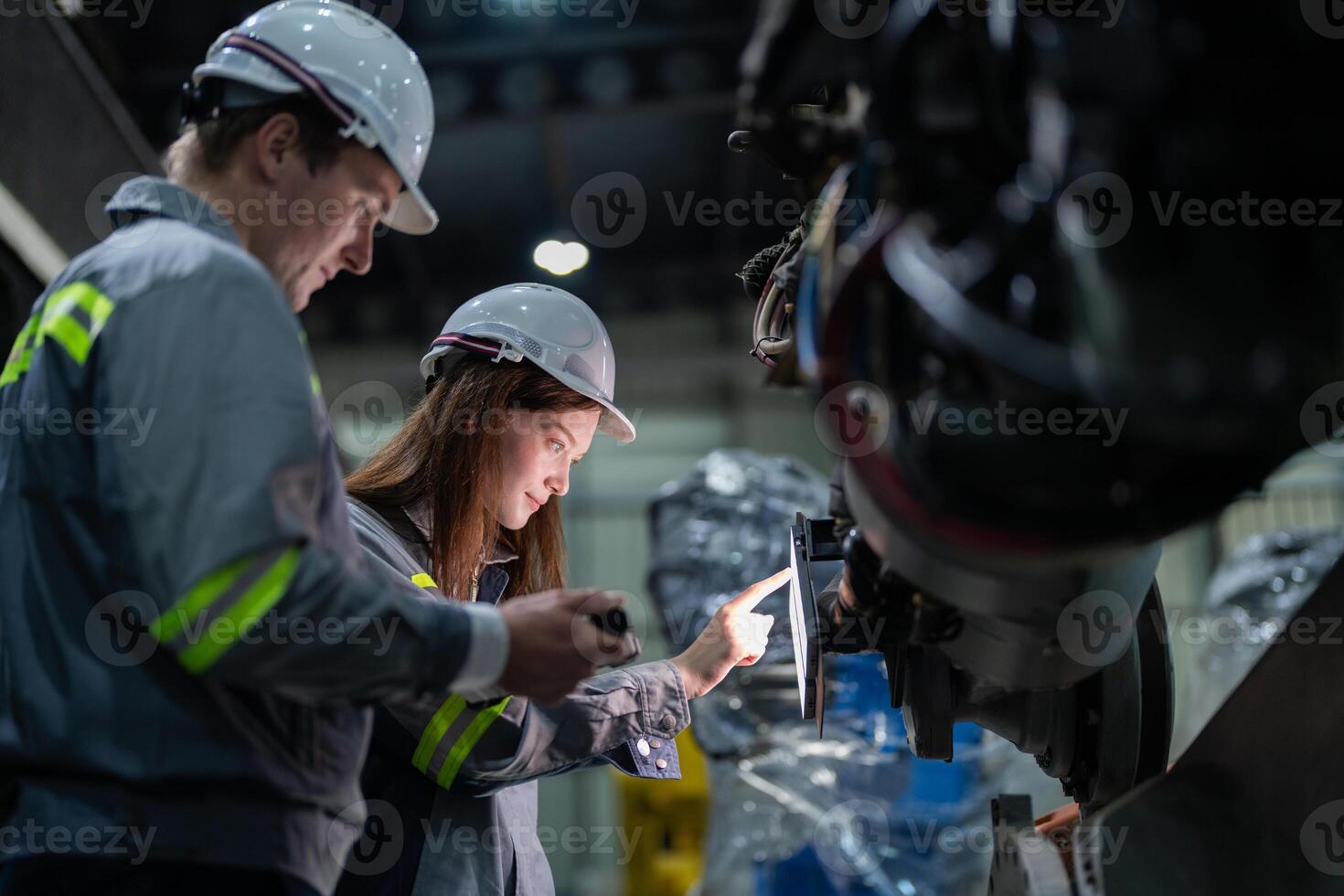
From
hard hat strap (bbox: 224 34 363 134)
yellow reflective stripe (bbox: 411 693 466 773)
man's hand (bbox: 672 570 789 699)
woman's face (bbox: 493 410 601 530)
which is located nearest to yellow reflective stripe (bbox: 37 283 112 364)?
hard hat strap (bbox: 224 34 363 134)

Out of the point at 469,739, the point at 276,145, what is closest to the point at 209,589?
the point at 276,145

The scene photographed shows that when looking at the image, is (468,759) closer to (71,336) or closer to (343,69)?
(71,336)

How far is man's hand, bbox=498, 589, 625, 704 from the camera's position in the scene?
4.48 feet

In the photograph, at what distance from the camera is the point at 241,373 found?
121 cm

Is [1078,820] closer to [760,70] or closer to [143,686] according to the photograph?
[760,70]

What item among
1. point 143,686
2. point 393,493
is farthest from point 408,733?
point 143,686

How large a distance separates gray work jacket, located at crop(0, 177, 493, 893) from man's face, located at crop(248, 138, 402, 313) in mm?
142

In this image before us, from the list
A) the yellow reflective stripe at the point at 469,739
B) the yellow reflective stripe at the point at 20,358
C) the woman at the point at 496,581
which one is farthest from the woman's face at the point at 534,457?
the yellow reflective stripe at the point at 20,358

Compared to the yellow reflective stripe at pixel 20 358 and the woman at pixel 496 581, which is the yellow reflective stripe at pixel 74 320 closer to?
the yellow reflective stripe at pixel 20 358

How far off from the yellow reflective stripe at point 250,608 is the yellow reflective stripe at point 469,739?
66cm

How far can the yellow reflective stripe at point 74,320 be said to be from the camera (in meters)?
1.29

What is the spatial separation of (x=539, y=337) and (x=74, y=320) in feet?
3.51

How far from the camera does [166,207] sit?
1421mm

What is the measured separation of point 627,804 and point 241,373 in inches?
255
